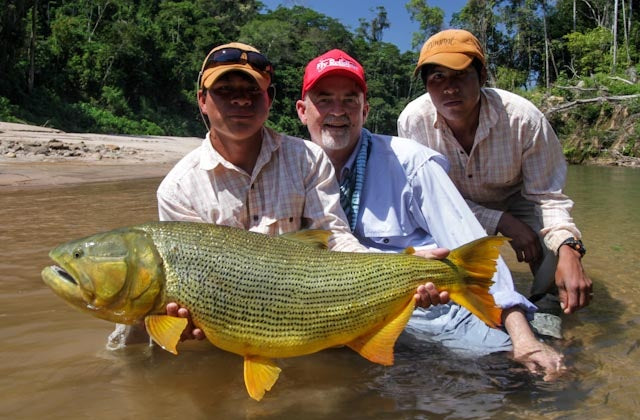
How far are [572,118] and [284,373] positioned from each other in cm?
2275

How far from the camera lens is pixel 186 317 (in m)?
2.39

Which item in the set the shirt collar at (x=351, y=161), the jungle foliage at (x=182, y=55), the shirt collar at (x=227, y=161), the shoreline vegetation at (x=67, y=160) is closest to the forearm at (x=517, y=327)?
the shirt collar at (x=351, y=161)

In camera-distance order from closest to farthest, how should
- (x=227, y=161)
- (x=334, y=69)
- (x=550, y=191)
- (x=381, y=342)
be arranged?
(x=381, y=342) < (x=227, y=161) < (x=334, y=69) < (x=550, y=191)

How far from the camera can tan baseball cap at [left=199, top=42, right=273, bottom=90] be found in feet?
10.1

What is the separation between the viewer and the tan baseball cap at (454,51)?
3.77m

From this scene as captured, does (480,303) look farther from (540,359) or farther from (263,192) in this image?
(263,192)

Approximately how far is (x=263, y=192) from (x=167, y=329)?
1214mm

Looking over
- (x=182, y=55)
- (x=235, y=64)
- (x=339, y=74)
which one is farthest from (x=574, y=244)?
(x=182, y=55)

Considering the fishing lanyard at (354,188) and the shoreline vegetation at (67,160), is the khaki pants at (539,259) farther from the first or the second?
the shoreline vegetation at (67,160)

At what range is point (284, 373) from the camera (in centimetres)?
296

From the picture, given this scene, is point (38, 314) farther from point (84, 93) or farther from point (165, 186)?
point (84, 93)

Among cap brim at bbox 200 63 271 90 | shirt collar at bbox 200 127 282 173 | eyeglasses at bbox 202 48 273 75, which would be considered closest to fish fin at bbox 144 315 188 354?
shirt collar at bbox 200 127 282 173

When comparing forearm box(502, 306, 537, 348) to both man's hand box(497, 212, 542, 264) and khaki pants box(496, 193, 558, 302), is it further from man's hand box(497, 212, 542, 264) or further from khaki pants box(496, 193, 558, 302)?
man's hand box(497, 212, 542, 264)

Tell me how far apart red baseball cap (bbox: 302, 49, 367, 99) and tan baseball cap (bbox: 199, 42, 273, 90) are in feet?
1.11
